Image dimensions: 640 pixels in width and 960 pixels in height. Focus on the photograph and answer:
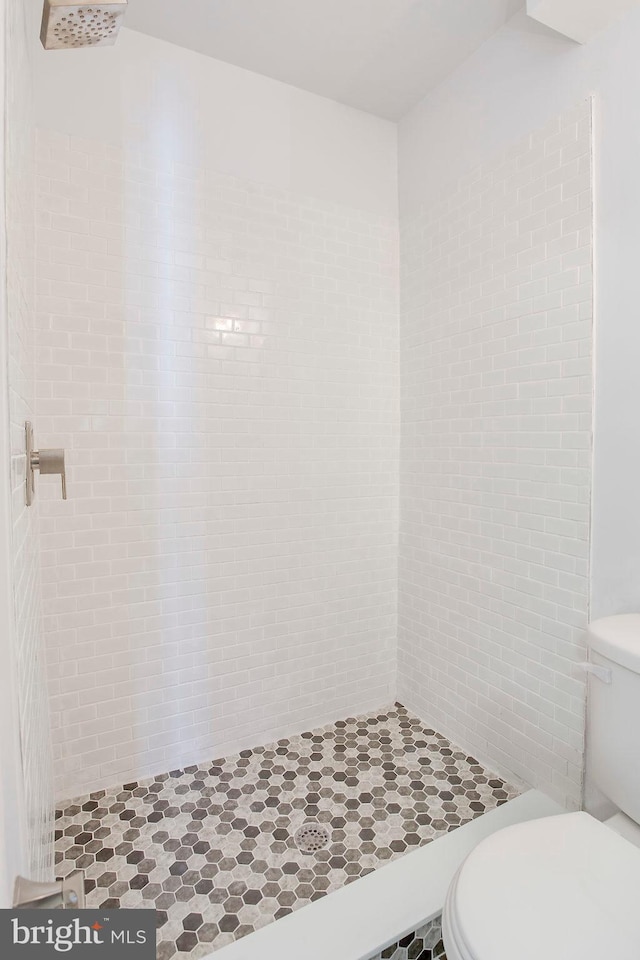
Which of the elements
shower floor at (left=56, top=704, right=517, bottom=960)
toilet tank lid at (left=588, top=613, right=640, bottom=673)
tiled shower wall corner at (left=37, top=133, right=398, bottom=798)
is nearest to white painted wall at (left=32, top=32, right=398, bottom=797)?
tiled shower wall corner at (left=37, top=133, right=398, bottom=798)

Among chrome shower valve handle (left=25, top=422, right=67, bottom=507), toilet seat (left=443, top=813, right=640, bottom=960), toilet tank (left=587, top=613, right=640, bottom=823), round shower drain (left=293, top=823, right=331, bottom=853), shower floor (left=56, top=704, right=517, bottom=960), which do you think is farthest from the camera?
round shower drain (left=293, top=823, right=331, bottom=853)

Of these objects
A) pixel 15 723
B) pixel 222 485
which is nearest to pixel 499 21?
pixel 222 485

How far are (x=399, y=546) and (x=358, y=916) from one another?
1.37 metres

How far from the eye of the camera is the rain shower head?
1088 mm

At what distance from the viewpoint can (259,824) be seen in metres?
1.64

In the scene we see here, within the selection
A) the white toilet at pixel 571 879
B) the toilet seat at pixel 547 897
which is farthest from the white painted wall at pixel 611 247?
the toilet seat at pixel 547 897

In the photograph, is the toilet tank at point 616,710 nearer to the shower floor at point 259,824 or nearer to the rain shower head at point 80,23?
the shower floor at point 259,824

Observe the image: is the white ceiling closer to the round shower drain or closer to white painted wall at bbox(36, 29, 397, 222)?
white painted wall at bbox(36, 29, 397, 222)

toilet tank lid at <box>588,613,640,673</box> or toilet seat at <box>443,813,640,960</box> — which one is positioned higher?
toilet tank lid at <box>588,613,640,673</box>

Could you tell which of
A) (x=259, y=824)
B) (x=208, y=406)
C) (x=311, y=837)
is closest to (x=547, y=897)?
(x=311, y=837)

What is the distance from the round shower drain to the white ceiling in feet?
8.56

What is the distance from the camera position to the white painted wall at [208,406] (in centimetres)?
171

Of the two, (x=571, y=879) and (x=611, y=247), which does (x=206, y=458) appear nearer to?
(x=611, y=247)

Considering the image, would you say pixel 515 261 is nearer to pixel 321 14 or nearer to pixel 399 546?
pixel 321 14
